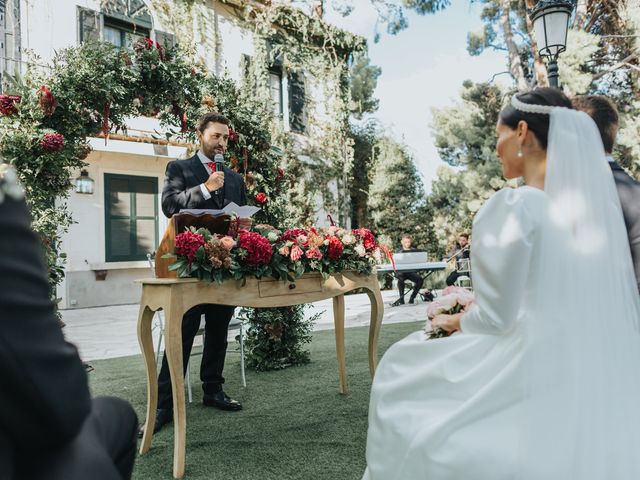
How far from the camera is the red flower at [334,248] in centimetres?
378

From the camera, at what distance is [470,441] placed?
4.98 ft

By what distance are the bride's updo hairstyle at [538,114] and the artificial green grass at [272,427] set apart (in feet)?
6.35

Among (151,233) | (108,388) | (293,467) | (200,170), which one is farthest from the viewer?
(151,233)

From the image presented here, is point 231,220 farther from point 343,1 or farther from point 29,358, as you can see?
point 343,1

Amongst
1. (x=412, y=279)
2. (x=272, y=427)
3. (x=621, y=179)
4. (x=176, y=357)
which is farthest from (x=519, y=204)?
(x=412, y=279)

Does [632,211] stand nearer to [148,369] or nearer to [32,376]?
[32,376]

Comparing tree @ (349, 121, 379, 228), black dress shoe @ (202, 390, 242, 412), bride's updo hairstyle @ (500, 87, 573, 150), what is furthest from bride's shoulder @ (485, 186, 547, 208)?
tree @ (349, 121, 379, 228)

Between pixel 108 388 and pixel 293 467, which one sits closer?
pixel 293 467

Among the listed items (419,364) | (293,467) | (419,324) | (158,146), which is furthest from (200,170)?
(158,146)

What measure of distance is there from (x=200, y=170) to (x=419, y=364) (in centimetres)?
262

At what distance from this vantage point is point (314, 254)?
3584 mm

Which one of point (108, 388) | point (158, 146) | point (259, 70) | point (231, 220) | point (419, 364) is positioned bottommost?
point (108, 388)

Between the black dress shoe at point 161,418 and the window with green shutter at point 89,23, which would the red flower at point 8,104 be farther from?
the window with green shutter at point 89,23

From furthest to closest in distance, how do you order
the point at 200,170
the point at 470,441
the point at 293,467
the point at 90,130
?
the point at 90,130
the point at 200,170
the point at 293,467
the point at 470,441
